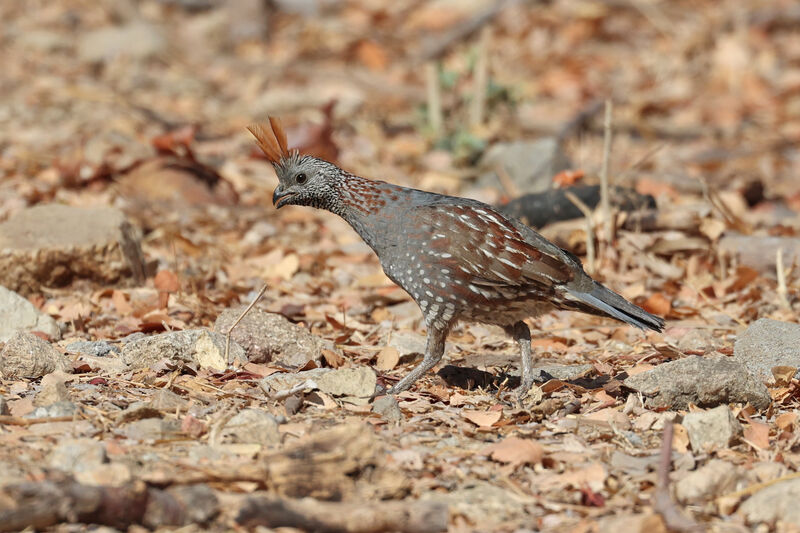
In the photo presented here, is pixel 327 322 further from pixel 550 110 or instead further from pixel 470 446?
pixel 550 110

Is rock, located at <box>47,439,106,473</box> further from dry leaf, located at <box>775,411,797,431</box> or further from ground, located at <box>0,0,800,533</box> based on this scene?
dry leaf, located at <box>775,411,797,431</box>

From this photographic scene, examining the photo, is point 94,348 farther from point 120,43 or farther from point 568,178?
point 120,43

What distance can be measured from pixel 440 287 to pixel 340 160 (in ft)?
17.9

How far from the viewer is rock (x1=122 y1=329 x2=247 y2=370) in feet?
18.0

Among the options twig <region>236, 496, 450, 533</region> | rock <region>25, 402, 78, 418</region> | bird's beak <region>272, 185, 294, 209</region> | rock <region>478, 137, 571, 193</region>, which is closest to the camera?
twig <region>236, 496, 450, 533</region>

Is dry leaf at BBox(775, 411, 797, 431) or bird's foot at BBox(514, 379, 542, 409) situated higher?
bird's foot at BBox(514, 379, 542, 409)

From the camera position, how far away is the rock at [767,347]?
5717 millimetres

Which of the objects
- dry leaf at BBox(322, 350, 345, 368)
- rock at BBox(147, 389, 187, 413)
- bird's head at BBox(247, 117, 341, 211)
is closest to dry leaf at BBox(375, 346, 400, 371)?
dry leaf at BBox(322, 350, 345, 368)

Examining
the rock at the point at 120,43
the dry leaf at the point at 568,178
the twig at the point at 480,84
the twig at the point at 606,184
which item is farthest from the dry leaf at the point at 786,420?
the rock at the point at 120,43

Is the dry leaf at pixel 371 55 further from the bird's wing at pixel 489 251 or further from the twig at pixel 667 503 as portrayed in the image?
the twig at pixel 667 503

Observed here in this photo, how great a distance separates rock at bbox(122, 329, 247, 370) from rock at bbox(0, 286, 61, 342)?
0.78m

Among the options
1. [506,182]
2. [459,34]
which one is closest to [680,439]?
[506,182]

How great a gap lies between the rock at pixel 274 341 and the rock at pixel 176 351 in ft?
0.78

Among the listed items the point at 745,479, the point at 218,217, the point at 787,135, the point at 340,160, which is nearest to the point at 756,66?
the point at 787,135
